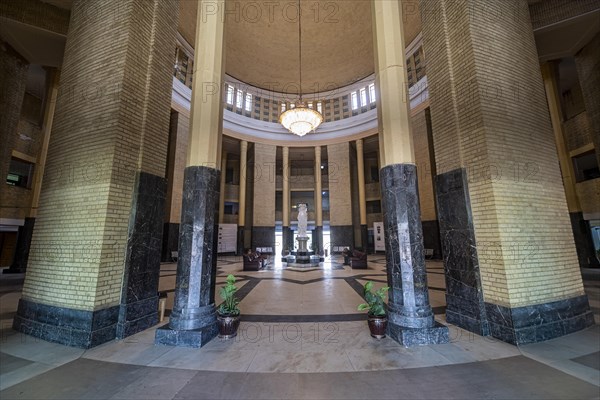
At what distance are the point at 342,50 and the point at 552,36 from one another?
997cm

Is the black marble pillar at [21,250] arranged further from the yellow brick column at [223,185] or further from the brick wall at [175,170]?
the yellow brick column at [223,185]

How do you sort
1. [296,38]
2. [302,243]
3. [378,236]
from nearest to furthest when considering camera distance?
1. [302,243]
2. [296,38]
3. [378,236]

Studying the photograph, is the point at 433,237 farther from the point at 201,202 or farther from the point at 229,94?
the point at 229,94

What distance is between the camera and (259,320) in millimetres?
4680

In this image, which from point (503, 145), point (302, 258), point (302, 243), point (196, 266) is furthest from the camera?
point (302, 243)

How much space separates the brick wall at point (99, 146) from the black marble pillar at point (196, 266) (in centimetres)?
107

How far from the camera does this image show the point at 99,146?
4.20 metres

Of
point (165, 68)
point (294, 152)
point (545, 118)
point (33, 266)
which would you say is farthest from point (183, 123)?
point (545, 118)

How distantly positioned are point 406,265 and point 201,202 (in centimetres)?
336

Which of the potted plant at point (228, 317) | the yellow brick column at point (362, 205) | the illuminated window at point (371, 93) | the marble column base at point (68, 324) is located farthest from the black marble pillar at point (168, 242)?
the illuminated window at point (371, 93)

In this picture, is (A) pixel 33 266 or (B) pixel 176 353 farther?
(A) pixel 33 266

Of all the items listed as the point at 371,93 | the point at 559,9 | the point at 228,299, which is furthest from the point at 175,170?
the point at 559,9

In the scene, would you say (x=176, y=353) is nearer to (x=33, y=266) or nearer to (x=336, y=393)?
(x=336, y=393)

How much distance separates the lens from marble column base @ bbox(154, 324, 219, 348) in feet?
11.6
